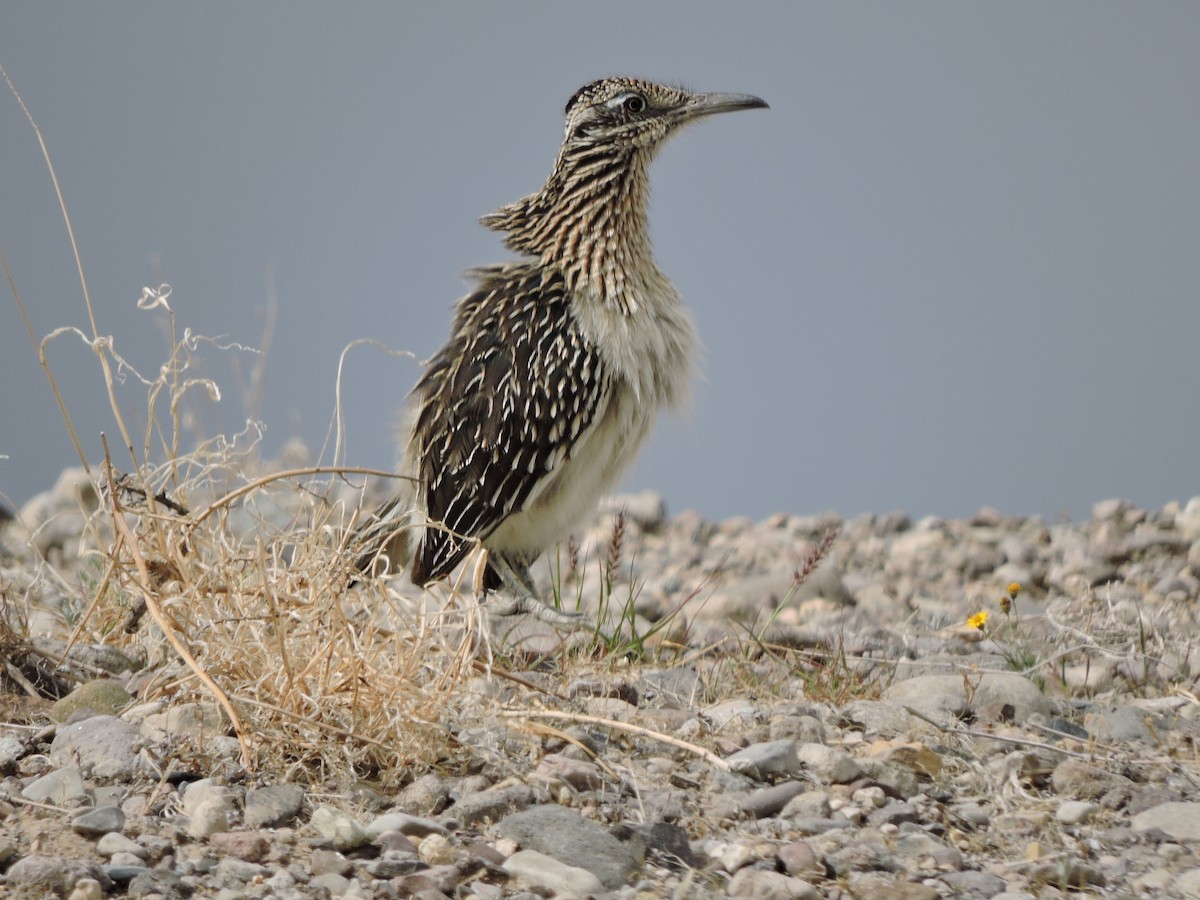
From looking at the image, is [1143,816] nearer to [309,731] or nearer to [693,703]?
[693,703]

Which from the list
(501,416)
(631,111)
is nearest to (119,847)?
(501,416)

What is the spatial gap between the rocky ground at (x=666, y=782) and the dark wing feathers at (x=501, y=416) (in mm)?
485

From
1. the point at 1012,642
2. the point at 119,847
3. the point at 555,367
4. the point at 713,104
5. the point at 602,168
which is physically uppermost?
the point at 713,104

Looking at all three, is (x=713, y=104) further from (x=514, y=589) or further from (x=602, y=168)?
(x=514, y=589)

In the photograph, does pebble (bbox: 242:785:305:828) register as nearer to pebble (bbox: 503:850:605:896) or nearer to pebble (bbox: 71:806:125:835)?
pebble (bbox: 71:806:125:835)

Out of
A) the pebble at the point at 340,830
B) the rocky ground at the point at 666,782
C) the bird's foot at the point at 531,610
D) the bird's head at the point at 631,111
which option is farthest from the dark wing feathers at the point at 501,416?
the pebble at the point at 340,830

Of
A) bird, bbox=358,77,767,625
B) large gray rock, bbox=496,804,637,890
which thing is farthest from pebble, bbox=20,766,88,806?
bird, bbox=358,77,767,625

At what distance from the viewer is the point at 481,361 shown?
527cm

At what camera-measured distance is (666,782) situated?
10.8 feet

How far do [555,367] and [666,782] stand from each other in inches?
86.4

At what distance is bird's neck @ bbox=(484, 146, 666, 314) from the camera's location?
544 cm

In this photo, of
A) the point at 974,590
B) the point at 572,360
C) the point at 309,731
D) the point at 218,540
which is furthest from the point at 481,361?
the point at 974,590

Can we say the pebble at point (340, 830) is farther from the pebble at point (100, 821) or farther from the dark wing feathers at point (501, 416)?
the dark wing feathers at point (501, 416)

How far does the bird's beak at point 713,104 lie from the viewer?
5.90 metres
